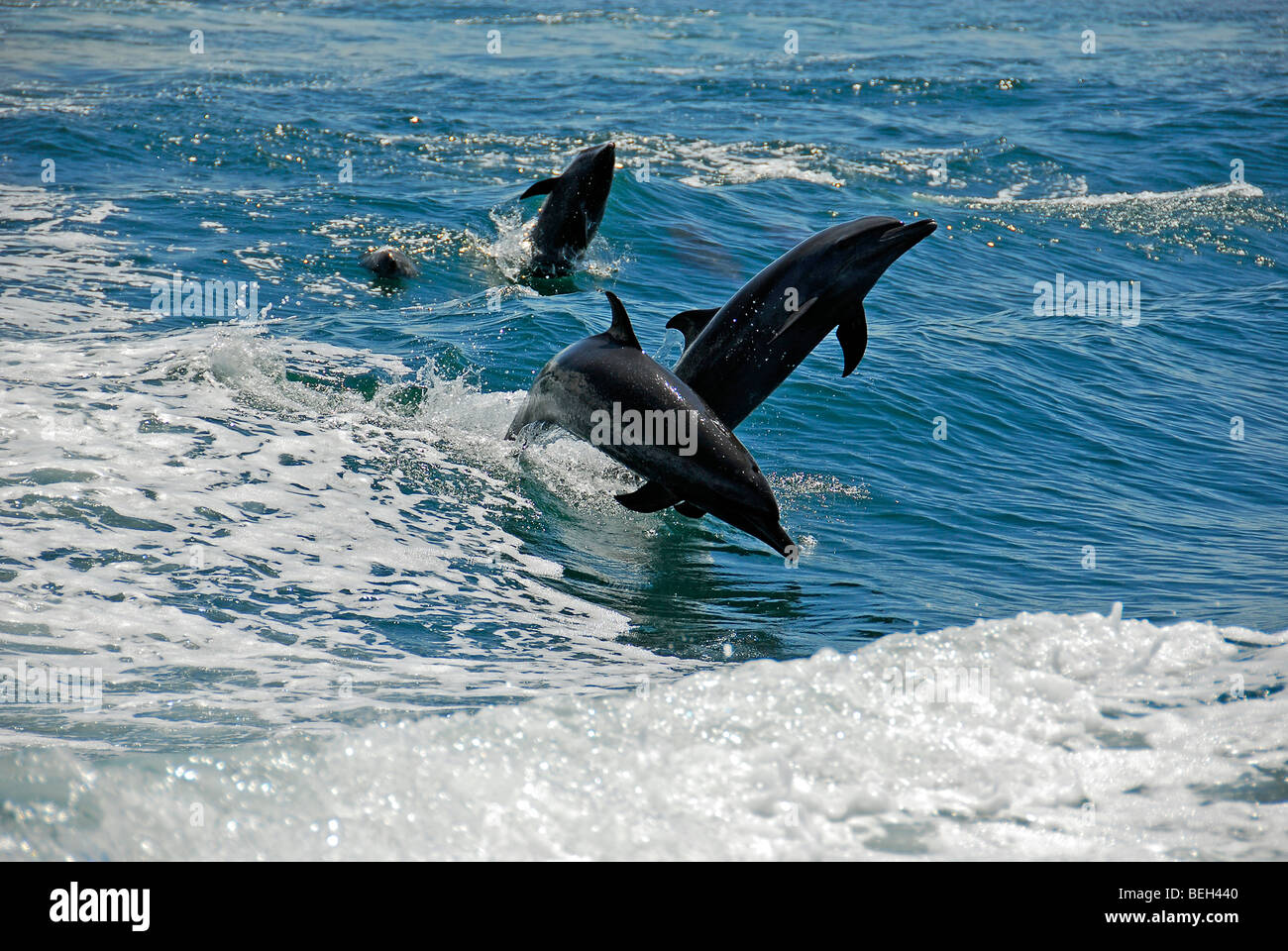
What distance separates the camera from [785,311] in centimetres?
790

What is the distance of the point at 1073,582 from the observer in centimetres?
784

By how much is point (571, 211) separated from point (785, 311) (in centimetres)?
743

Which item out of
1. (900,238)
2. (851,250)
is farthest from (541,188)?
(900,238)

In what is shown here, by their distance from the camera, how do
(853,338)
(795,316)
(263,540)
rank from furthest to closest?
(853,338), (795,316), (263,540)

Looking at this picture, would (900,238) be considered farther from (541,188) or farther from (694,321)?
(541,188)

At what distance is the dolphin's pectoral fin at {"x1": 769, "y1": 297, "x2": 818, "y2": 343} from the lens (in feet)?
25.9

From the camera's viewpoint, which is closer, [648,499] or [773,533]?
[773,533]

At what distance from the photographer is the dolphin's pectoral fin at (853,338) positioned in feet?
27.0

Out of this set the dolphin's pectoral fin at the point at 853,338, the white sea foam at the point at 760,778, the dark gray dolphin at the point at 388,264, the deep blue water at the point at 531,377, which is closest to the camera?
the white sea foam at the point at 760,778

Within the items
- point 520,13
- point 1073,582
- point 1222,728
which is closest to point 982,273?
point 1073,582

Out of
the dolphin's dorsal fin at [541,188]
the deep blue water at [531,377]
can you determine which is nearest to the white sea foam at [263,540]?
the deep blue water at [531,377]

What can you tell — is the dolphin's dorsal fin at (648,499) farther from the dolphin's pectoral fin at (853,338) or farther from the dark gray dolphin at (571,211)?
the dark gray dolphin at (571,211)

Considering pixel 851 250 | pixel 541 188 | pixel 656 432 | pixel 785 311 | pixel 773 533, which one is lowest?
pixel 773 533

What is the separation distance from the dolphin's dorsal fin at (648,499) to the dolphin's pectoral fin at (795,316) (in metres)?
1.45
